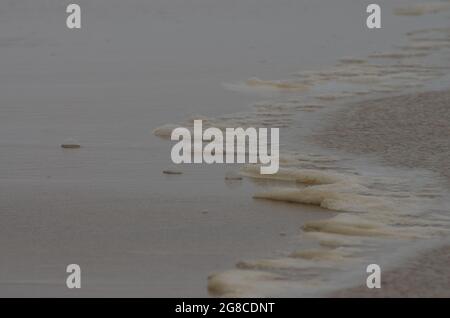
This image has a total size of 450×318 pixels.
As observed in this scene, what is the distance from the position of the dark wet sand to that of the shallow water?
0.28m

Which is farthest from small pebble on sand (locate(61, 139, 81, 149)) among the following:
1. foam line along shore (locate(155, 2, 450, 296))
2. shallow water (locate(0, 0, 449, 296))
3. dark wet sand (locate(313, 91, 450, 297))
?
dark wet sand (locate(313, 91, 450, 297))

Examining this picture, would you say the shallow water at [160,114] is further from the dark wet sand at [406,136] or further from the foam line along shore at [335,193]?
the dark wet sand at [406,136]

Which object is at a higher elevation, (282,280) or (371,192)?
(371,192)

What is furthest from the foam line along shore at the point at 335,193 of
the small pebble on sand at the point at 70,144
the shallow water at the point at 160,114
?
the small pebble on sand at the point at 70,144

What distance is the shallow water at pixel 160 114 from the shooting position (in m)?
5.69

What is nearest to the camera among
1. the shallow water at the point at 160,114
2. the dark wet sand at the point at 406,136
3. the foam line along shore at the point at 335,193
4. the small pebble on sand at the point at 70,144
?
the foam line along shore at the point at 335,193

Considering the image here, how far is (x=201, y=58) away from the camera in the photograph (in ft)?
38.8

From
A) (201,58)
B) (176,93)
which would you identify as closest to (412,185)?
(176,93)

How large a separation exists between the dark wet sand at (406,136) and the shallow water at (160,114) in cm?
28

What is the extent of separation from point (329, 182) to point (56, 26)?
25.4 feet

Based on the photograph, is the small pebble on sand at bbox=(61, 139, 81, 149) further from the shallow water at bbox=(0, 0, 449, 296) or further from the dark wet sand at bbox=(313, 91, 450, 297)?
the dark wet sand at bbox=(313, 91, 450, 297)

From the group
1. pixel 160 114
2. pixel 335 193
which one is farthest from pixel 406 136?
pixel 160 114

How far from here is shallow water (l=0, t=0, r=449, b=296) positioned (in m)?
5.69
